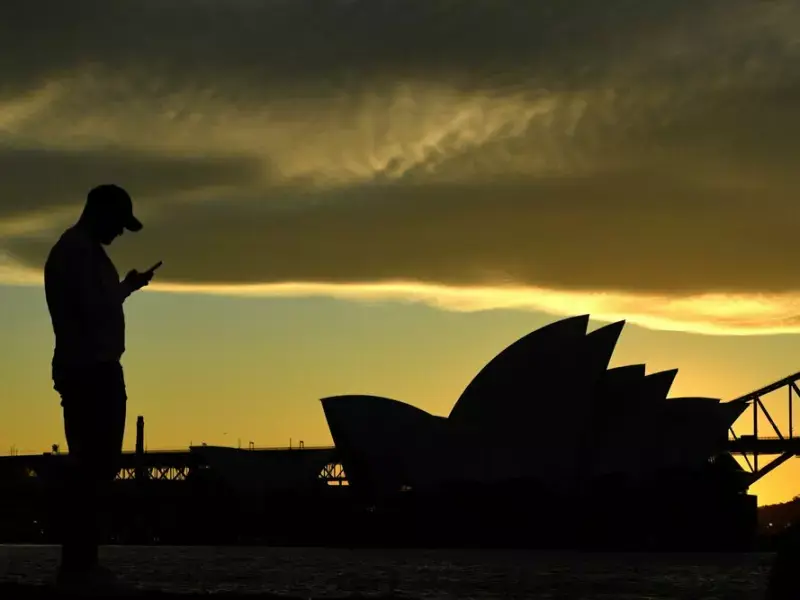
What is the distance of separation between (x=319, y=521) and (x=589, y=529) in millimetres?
23183

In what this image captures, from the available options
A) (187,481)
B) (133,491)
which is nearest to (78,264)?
(187,481)

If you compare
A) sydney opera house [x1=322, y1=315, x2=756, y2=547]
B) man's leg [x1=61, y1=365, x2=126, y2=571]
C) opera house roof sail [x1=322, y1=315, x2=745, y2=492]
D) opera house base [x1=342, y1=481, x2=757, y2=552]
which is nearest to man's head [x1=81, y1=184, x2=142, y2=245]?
man's leg [x1=61, y1=365, x2=126, y2=571]

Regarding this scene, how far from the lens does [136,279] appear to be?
11.3 m

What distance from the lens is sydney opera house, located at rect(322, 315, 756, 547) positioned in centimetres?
8812

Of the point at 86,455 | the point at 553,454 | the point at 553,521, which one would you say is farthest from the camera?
the point at 553,521

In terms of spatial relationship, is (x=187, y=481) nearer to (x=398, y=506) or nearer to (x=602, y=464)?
(x=398, y=506)

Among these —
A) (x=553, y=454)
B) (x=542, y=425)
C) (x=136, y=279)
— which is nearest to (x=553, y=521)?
(x=553, y=454)

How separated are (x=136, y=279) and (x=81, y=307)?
78 centimetres

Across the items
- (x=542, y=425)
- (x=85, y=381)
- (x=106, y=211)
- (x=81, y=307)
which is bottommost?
(x=85, y=381)

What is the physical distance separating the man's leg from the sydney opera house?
245 ft

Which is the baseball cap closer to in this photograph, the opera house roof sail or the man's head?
the man's head

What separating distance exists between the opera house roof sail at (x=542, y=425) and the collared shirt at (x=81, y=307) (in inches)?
2960

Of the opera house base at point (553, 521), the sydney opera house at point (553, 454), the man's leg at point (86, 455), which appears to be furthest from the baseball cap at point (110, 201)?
the opera house base at point (553, 521)

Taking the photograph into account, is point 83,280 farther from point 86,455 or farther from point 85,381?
point 86,455
